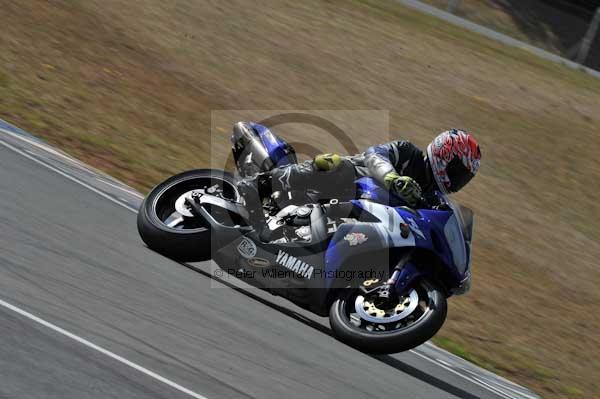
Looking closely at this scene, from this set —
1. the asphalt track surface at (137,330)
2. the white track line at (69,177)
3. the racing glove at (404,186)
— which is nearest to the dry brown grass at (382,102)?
the white track line at (69,177)

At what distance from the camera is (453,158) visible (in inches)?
259

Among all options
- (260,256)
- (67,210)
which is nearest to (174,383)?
(260,256)

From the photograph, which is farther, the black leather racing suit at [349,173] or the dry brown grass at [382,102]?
the dry brown grass at [382,102]

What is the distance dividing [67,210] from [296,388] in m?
3.04

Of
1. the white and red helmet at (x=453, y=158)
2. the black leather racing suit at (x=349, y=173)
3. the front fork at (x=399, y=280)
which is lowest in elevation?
the front fork at (x=399, y=280)

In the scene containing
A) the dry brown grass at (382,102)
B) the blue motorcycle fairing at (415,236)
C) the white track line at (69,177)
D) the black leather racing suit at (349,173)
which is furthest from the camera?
the dry brown grass at (382,102)

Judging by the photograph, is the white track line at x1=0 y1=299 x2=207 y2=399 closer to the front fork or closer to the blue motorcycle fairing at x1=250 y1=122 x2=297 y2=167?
the front fork

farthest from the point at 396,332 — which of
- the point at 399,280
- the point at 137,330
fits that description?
the point at 137,330

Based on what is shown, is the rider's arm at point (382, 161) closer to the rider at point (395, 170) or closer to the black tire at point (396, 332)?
the rider at point (395, 170)

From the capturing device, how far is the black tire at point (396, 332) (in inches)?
234

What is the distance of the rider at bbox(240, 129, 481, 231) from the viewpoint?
6.55m

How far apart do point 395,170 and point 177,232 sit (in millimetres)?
1692

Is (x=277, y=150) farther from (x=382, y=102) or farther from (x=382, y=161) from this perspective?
(x=382, y=102)

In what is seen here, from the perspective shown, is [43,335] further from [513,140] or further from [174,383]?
[513,140]
